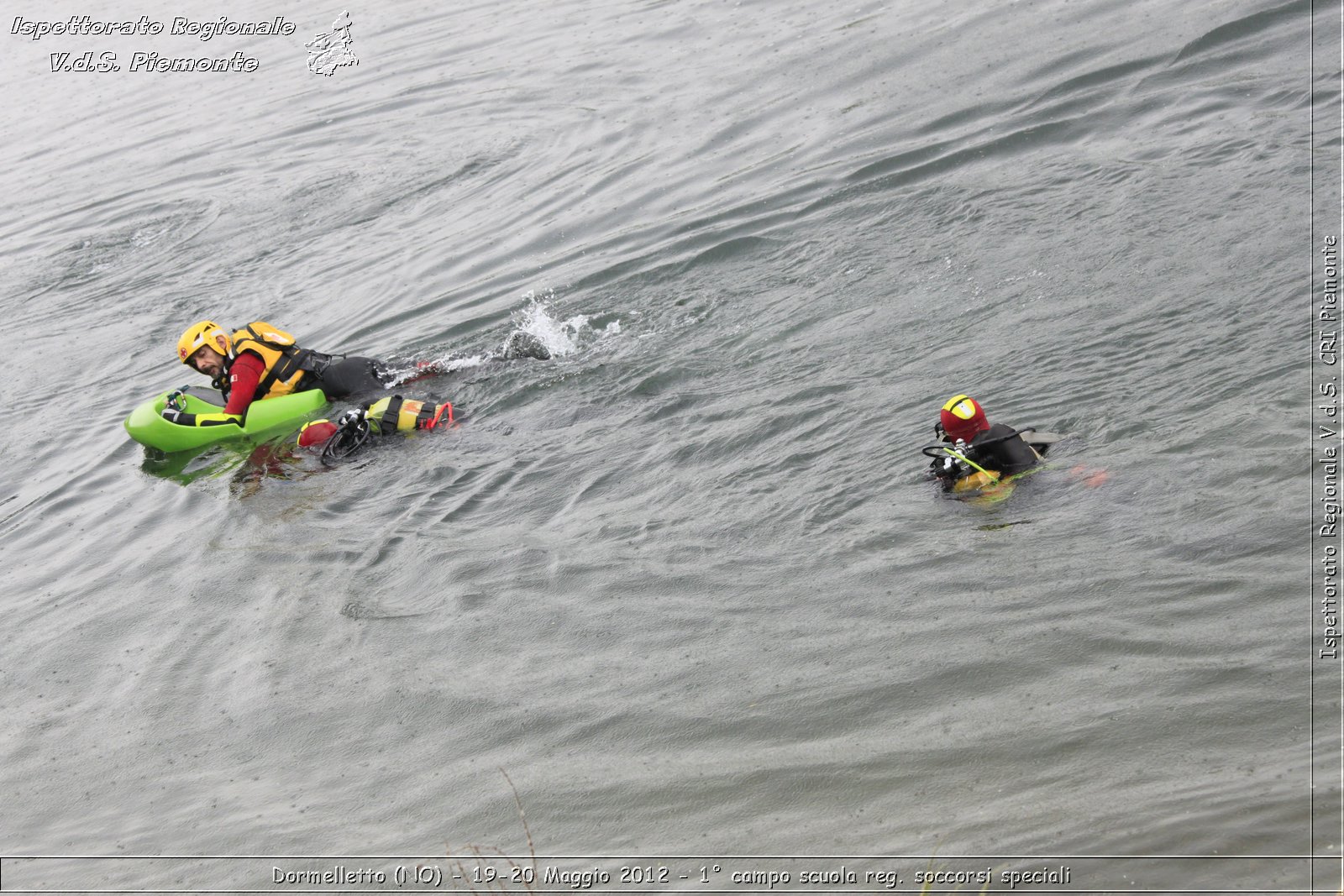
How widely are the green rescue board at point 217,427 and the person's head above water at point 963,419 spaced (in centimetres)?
619

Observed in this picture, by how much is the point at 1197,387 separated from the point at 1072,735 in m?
3.58

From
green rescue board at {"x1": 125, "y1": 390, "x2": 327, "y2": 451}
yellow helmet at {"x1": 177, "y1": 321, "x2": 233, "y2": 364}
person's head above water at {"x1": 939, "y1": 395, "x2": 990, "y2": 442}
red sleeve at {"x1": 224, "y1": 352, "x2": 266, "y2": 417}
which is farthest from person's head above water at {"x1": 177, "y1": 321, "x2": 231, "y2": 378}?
person's head above water at {"x1": 939, "y1": 395, "x2": 990, "y2": 442}

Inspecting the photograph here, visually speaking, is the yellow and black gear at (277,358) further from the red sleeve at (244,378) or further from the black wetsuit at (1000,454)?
the black wetsuit at (1000,454)

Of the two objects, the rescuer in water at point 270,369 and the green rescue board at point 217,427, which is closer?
the rescuer in water at point 270,369

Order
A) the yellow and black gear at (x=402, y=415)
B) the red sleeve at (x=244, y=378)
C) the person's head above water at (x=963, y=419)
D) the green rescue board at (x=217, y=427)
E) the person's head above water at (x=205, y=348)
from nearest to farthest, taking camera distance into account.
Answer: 1. the person's head above water at (x=963, y=419)
2. the yellow and black gear at (x=402, y=415)
3. the person's head above water at (x=205, y=348)
4. the red sleeve at (x=244, y=378)
5. the green rescue board at (x=217, y=427)

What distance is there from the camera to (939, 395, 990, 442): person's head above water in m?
7.03

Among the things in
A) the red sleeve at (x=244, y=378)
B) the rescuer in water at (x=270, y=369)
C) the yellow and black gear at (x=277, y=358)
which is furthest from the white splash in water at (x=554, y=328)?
the red sleeve at (x=244, y=378)

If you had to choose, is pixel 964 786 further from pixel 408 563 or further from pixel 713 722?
pixel 408 563

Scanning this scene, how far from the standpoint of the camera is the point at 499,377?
10.6 meters

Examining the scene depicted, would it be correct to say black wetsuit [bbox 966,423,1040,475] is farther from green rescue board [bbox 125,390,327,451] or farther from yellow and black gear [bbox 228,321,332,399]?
green rescue board [bbox 125,390,327,451]

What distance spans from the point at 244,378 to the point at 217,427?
0.60m

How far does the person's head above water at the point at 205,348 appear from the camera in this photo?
10039mm
